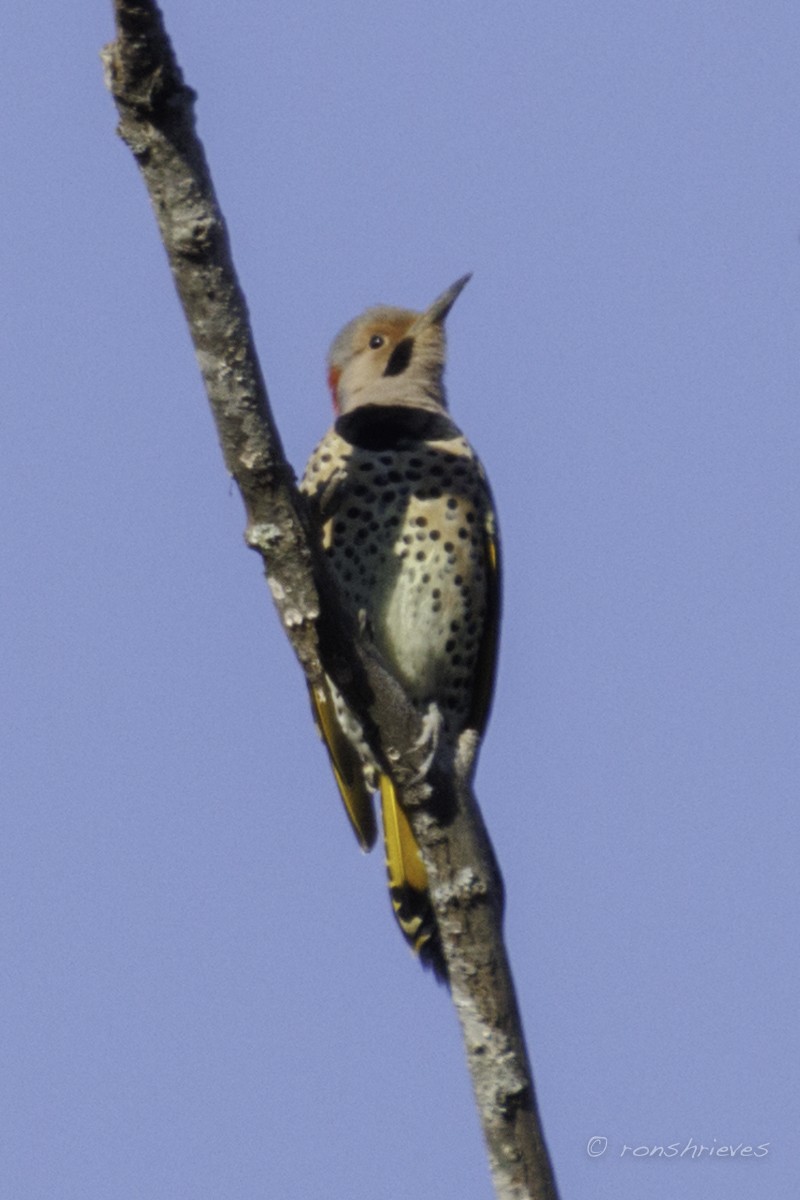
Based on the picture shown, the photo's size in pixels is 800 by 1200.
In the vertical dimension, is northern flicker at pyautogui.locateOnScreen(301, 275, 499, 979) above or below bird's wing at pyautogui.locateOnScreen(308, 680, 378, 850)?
above

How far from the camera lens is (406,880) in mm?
5746

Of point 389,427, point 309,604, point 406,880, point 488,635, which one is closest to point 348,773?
point 406,880

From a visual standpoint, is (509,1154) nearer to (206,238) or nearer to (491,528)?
(206,238)

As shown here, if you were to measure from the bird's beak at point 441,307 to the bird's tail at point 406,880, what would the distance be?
1.85 metres

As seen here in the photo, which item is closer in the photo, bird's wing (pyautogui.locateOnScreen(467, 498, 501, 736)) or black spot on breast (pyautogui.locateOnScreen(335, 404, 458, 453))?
black spot on breast (pyautogui.locateOnScreen(335, 404, 458, 453))

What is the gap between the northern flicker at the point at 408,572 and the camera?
5906 millimetres

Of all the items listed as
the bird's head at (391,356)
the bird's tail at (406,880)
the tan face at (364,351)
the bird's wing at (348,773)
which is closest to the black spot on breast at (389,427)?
the bird's head at (391,356)

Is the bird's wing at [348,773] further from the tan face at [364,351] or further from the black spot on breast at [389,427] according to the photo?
the tan face at [364,351]

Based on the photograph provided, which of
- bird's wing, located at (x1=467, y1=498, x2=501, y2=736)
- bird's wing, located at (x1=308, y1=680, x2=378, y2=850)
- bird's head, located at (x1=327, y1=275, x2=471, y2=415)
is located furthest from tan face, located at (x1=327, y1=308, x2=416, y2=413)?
bird's wing, located at (x1=308, y1=680, x2=378, y2=850)

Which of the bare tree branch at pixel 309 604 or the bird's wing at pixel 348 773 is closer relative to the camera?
the bare tree branch at pixel 309 604

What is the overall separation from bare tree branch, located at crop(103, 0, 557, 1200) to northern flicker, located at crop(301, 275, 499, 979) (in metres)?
1.09

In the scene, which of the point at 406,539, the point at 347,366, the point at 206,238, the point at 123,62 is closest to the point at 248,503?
the point at 206,238

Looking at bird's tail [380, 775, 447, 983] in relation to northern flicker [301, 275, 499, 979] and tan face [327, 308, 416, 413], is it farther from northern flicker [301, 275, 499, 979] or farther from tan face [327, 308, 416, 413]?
tan face [327, 308, 416, 413]

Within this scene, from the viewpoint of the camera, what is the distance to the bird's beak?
6.89 m
